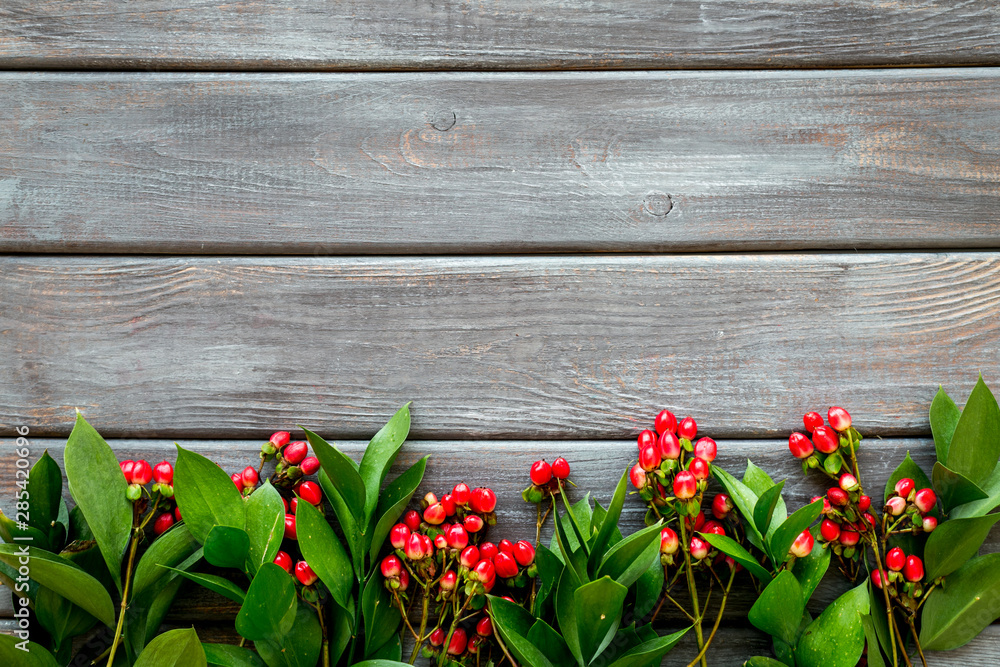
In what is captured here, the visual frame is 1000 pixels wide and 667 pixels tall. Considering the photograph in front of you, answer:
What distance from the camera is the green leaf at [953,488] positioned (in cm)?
52

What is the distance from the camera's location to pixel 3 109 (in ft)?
1.95

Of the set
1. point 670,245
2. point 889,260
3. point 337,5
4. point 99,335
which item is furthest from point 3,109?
point 889,260

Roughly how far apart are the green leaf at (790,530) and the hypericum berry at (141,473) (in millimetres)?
560

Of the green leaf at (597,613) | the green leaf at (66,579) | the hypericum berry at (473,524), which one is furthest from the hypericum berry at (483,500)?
the green leaf at (66,579)

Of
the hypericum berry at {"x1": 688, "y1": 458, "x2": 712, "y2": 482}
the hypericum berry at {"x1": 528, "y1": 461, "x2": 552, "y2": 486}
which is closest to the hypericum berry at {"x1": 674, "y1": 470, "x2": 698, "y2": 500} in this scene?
the hypericum berry at {"x1": 688, "y1": 458, "x2": 712, "y2": 482}

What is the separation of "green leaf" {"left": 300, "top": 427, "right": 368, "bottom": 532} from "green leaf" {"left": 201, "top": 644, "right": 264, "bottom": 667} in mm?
144

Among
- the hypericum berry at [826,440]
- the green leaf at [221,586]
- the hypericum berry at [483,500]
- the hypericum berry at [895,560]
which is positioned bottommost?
the green leaf at [221,586]

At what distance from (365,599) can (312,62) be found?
52 cm

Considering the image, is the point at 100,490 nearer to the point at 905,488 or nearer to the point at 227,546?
the point at 227,546

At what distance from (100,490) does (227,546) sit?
0.13 metres

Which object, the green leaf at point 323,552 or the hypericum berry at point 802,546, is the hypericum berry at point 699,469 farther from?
the green leaf at point 323,552

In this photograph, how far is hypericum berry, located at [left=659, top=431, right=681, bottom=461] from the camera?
1.72 ft

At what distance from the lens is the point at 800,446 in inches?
21.7

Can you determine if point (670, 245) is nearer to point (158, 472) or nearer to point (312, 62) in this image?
point (312, 62)
